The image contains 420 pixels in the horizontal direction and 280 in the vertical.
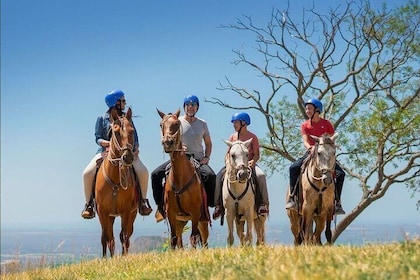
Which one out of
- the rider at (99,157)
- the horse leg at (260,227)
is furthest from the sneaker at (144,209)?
the horse leg at (260,227)

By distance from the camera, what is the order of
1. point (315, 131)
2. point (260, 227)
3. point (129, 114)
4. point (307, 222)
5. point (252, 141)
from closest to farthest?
point (307, 222) → point (129, 114) → point (315, 131) → point (252, 141) → point (260, 227)

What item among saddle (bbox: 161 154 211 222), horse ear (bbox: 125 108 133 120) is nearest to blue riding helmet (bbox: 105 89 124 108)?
horse ear (bbox: 125 108 133 120)

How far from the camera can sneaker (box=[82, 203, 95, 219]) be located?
466 inches

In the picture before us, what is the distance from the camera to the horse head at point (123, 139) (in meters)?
10.9

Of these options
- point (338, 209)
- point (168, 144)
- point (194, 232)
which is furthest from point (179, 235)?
point (338, 209)

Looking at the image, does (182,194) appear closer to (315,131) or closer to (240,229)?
(240,229)

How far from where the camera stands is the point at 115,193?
37.7 ft

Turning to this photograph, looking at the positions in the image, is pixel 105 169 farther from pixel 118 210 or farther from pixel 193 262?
pixel 193 262

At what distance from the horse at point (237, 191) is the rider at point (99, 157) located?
1.70m

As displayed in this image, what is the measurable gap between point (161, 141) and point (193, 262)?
12.3ft

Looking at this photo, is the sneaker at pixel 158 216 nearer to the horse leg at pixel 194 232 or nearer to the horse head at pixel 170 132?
the horse leg at pixel 194 232

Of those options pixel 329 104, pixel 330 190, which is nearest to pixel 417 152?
pixel 329 104

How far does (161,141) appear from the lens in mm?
10742

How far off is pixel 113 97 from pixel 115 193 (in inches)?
74.2
